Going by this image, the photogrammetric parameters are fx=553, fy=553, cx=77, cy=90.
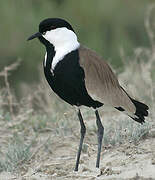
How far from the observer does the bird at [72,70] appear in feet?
15.4

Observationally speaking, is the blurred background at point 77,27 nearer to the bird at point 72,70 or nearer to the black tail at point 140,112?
the black tail at point 140,112

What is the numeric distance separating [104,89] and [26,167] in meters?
1.17

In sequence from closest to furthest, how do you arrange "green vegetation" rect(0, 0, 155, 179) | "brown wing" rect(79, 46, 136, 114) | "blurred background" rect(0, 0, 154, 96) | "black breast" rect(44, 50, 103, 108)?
"black breast" rect(44, 50, 103, 108) < "brown wing" rect(79, 46, 136, 114) < "green vegetation" rect(0, 0, 155, 179) < "blurred background" rect(0, 0, 154, 96)

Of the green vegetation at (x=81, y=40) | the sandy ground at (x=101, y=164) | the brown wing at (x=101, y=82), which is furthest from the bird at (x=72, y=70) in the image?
the green vegetation at (x=81, y=40)

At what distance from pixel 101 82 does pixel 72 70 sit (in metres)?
0.38

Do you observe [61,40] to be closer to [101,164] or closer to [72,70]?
[72,70]

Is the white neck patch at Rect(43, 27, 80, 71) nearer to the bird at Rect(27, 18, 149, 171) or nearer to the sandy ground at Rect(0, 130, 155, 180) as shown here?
the bird at Rect(27, 18, 149, 171)

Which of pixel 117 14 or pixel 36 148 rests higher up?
pixel 117 14

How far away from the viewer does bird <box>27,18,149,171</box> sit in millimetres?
4699

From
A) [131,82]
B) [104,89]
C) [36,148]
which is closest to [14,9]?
[131,82]

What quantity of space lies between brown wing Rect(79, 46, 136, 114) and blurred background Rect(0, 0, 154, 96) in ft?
19.0

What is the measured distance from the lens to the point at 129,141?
535 centimetres

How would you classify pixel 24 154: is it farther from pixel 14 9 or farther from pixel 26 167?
pixel 14 9

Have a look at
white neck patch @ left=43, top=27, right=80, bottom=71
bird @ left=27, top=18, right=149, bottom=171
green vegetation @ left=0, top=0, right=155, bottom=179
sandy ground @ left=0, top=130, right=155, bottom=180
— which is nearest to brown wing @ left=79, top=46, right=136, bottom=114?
bird @ left=27, top=18, right=149, bottom=171
